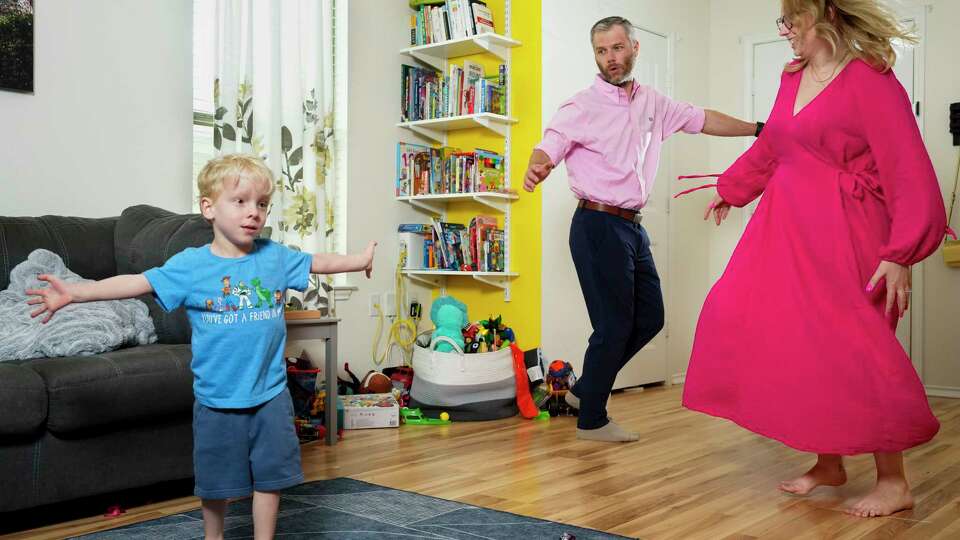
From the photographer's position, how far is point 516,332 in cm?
452

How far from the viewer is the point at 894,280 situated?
7.24ft

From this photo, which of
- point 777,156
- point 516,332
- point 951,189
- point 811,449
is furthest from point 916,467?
point 951,189

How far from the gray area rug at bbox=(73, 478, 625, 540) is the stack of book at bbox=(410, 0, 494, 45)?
8.85 feet

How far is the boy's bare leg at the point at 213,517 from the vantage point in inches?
74.2

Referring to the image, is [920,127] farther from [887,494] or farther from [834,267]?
[887,494]

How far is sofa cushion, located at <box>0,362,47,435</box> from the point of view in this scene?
2127 millimetres

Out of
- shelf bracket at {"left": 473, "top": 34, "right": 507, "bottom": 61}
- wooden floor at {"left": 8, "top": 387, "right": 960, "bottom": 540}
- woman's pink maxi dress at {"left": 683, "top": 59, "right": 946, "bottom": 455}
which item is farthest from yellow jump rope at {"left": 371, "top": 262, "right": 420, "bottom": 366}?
woman's pink maxi dress at {"left": 683, "top": 59, "right": 946, "bottom": 455}

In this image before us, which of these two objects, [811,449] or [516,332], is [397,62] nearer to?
[516,332]

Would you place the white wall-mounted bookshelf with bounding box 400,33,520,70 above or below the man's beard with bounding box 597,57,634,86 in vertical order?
above

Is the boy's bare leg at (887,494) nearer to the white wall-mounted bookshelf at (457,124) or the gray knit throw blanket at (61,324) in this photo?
the gray knit throw blanket at (61,324)

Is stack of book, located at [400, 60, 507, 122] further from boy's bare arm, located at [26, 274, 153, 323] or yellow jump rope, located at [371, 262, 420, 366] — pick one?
boy's bare arm, located at [26, 274, 153, 323]

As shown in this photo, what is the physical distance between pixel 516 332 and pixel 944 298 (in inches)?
98.8

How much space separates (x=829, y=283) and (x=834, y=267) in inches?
1.8

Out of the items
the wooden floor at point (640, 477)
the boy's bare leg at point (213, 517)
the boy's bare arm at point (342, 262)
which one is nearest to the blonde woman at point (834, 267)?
the wooden floor at point (640, 477)
